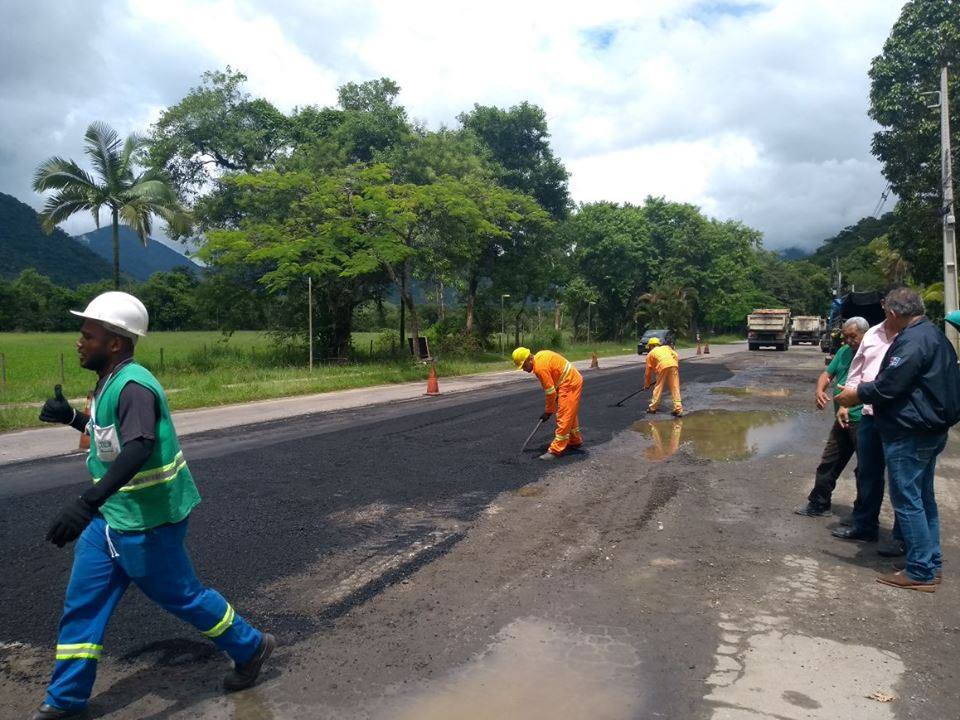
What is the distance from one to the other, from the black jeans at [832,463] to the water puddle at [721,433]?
248 cm

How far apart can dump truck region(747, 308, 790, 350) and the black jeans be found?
38.4 meters

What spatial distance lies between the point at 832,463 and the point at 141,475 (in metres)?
5.28

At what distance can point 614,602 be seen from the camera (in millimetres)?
4168

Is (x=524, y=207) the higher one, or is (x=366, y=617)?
(x=524, y=207)

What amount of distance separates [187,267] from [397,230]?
22652 millimetres

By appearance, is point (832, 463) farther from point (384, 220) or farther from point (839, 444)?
point (384, 220)

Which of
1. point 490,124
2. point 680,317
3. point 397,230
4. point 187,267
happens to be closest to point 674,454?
point 397,230

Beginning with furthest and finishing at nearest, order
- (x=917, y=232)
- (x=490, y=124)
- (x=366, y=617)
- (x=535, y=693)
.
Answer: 1. (x=490, y=124)
2. (x=917, y=232)
3. (x=366, y=617)
4. (x=535, y=693)

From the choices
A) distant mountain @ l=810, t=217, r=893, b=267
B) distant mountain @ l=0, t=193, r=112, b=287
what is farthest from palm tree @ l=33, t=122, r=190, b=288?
distant mountain @ l=810, t=217, r=893, b=267

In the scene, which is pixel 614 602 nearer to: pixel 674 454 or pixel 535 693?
pixel 535 693

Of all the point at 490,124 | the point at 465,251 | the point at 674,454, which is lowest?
the point at 674,454

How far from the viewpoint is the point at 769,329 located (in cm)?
4219

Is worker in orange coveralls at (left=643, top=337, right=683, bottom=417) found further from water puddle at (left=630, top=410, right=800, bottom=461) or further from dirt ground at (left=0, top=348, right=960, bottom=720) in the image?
dirt ground at (left=0, top=348, right=960, bottom=720)

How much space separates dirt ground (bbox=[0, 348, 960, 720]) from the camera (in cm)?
311
